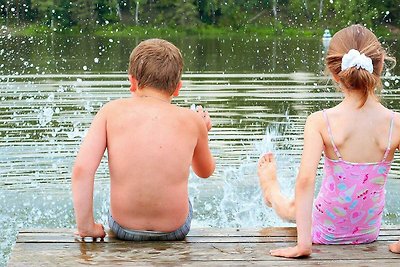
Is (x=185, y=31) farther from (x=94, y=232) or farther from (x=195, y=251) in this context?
(x=195, y=251)

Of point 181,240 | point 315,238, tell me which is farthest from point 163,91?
point 315,238

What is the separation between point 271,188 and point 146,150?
0.86m

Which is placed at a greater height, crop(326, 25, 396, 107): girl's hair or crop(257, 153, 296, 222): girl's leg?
crop(326, 25, 396, 107): girl's hair

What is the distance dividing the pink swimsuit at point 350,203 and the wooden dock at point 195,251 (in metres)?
0.09

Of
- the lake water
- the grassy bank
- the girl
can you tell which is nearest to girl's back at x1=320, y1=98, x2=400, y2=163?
the girl

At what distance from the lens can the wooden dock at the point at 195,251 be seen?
3246 mm

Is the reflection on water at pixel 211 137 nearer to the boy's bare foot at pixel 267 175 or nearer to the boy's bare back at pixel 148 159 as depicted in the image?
the boy's bare foot at pixel 267 175

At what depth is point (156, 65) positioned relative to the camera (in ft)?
11.6

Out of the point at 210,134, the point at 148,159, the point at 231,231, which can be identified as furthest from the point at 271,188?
the point at 210,134

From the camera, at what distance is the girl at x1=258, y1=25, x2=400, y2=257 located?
346 centimetres

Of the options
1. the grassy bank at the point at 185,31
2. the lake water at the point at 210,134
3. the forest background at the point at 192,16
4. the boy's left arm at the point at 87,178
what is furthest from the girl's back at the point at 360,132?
the forest background at the point at 192,16

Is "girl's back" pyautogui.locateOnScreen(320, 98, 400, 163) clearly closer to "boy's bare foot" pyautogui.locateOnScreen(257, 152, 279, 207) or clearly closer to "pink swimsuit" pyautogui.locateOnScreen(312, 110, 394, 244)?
"pink swimsuit" pyautogui.locateOnScreen(312, 110, 394, 244)

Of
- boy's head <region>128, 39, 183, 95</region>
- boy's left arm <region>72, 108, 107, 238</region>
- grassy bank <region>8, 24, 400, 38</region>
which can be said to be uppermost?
A: boy's head <region>128, 39, 183, 95</region>

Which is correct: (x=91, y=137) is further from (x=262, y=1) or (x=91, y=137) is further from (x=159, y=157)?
(x=262, y=1)
